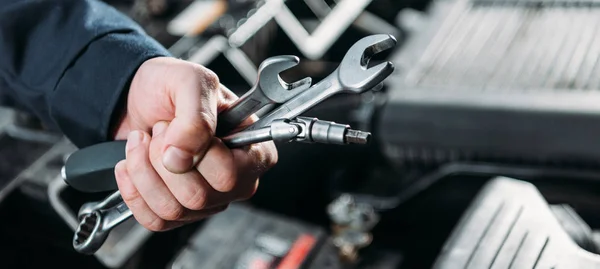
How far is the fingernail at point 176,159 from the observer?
1.87 feet

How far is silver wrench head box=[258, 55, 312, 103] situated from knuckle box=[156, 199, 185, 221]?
16cm

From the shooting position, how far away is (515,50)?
108cm

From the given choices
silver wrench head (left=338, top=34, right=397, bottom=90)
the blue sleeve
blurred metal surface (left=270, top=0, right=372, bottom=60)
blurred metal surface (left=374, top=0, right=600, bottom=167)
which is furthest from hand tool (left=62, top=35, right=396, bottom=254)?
blurred metal surface (left=270, top=0, right=372, bottom=60)

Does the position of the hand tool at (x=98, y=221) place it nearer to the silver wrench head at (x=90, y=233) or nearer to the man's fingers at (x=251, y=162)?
the silver wrench head at (x=90, y=233)

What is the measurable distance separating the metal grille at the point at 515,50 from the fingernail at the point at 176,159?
0.57 metres

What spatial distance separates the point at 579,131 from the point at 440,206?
0.25m

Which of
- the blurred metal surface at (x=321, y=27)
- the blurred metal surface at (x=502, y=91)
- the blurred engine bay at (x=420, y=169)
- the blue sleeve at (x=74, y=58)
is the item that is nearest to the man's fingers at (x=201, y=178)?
the blue sleeve at (x=74, y=58)

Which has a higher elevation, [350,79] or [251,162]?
[350,79]

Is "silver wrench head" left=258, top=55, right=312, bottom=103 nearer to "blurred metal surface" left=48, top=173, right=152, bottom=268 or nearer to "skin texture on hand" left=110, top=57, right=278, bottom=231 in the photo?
"skin texture on hand" left=110, top=57, right=278, bottom=231

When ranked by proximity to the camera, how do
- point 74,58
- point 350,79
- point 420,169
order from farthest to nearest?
point 420,169 < point 74,58 < point 350,79

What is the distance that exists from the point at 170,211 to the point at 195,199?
39mm

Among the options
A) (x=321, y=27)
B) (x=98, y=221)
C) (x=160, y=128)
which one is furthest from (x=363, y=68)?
(x=321, y=27)

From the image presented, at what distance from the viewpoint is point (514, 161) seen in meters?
0.97

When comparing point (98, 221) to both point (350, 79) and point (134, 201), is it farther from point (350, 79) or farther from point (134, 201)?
point (350, 79)
